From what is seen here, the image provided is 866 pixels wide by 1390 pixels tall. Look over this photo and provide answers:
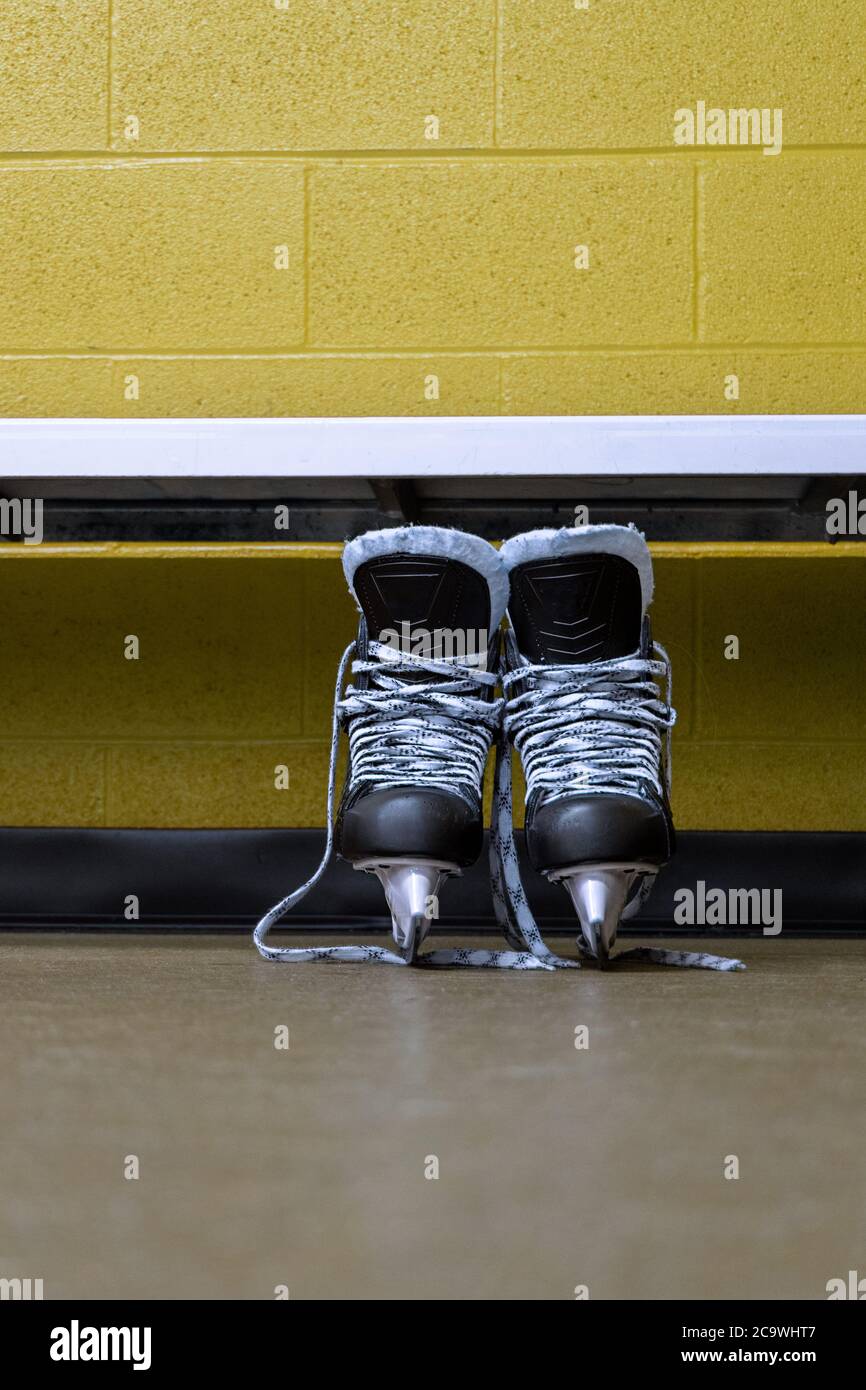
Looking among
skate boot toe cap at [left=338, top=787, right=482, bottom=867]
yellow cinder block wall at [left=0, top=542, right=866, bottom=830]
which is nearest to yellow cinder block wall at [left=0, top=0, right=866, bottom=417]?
yellow cinder block wall at [left=0, top=542, right=866, bottom=830]

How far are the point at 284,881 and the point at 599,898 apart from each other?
0.69m

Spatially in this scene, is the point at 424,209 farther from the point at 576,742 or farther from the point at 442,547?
the point at 576,742

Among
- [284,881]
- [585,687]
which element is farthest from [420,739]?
[284,881]

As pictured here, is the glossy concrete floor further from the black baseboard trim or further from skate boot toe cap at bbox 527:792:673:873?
the black baseboard trim

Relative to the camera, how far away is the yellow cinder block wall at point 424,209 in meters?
1.63

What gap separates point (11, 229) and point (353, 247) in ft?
1.52

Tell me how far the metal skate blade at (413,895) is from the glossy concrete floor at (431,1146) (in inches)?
7.1

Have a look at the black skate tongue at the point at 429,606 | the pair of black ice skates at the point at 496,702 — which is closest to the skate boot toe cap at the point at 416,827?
the pair of black ice skates at the point at 496,702

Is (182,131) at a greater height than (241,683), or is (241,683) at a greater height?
(182,131)

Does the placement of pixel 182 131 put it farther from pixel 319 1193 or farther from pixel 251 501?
pixel 319 1193

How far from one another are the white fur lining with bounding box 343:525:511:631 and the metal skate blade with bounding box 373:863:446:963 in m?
0.23

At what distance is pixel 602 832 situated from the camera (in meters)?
0.88
